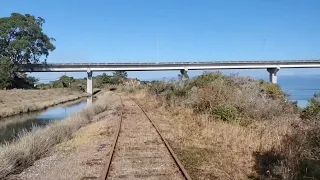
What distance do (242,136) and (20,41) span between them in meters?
84.3

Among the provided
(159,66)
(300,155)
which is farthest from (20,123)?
(159,66)

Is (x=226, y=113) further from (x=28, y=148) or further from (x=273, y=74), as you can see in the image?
(x=273, y=74)

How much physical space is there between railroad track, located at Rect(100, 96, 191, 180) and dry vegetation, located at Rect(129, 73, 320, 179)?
0.40 meters

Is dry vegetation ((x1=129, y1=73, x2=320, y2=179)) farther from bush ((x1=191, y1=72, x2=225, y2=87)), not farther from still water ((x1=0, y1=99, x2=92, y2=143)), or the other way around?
still water ((x1=0, y1=99, x2=92, y2=143))

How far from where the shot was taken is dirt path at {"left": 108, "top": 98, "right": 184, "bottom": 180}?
9.40 metres

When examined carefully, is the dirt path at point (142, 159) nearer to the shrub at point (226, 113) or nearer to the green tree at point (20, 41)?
the shrub at point (226, 113)

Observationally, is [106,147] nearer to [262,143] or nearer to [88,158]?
[88,158]

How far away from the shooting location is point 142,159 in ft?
36.7

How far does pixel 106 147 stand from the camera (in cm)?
1357

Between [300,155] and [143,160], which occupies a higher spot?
[300,155]

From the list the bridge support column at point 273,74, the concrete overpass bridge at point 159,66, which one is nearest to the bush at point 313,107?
the concrete overpass bridge at point 159,66

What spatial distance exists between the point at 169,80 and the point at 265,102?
20.8m

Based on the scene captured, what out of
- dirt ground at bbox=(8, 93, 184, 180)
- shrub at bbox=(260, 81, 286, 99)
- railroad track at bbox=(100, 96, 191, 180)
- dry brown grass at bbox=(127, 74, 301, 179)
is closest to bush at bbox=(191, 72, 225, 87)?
dry brown grass at bbox=(127, 74, 301, 179)

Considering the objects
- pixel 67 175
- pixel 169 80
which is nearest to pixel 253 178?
pixel 67 175
